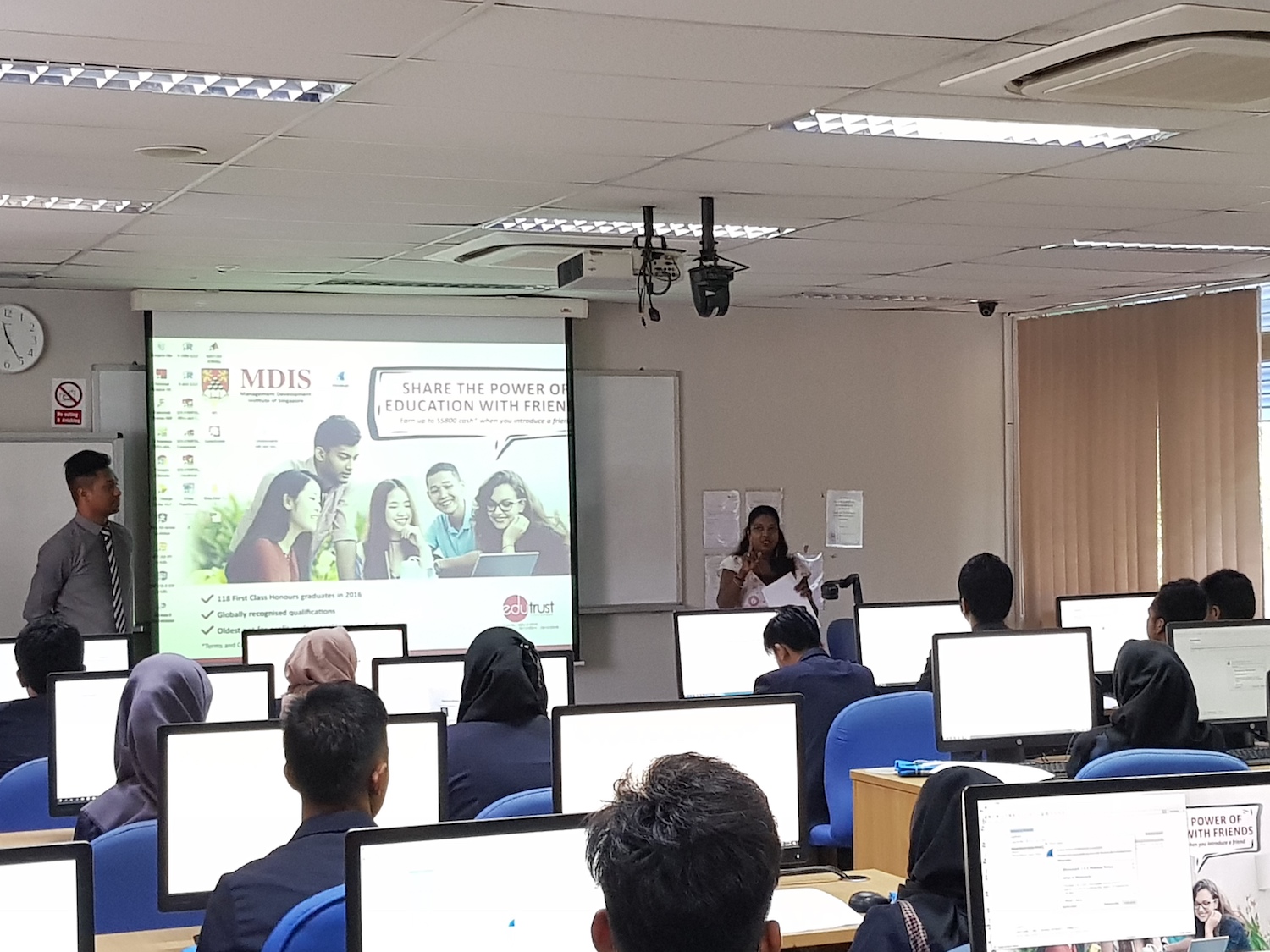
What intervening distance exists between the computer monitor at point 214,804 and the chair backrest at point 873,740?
2.25 metres

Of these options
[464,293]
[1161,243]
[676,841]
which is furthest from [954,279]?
[676,841]

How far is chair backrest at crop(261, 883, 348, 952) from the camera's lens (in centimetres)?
220

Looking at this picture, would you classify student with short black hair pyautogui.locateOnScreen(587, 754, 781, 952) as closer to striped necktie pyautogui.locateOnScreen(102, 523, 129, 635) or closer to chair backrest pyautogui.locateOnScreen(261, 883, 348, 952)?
chair backrest pyautogui.locateOnScreen(261, 883, 348, 952)

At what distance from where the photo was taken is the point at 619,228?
611cm

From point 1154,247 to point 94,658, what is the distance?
4.87 m

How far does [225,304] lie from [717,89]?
4.60 m

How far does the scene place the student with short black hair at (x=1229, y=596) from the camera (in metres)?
6.28

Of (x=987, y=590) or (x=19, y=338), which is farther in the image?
(x=19, y=338)

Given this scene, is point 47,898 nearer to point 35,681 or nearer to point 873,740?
point 35,681

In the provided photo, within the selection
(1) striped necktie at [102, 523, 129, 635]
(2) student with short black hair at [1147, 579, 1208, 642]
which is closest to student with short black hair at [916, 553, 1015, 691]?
(2) student with short black hair at [1147, 579, 1208, 642]

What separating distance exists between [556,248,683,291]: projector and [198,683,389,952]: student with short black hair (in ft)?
11.6

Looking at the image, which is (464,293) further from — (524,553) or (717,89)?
(717,89)

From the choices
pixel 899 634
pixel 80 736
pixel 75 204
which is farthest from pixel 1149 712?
pixel 75 204

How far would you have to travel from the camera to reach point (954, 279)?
26.2ft
